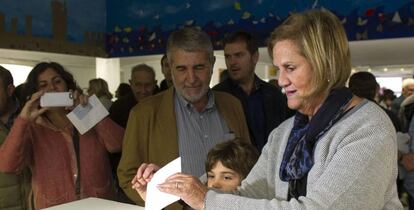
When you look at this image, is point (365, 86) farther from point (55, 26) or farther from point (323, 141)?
point (55, 26)

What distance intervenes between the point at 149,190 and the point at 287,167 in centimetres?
34

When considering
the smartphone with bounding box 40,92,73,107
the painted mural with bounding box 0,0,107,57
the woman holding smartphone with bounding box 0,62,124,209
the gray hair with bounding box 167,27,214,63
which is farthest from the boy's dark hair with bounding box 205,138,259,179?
the painted mural with bounding box 0,0,107,57

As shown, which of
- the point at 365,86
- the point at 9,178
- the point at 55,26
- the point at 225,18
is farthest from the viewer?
the point at 55,26

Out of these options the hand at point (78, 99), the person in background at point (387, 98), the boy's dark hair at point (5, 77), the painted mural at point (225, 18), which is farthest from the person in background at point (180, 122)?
the person in background at point (387, 98)

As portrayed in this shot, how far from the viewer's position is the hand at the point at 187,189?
96cm

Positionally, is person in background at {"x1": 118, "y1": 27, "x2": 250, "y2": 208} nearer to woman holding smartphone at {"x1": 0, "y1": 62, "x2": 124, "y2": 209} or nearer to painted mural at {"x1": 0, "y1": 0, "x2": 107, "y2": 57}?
woman holding smartphone at {"x1": 0, "y1": 62, "x2": 124, "y2": 209}

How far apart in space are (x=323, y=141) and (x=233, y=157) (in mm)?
870

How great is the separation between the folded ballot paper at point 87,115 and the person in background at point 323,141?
993 millimetres

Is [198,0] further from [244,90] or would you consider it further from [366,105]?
[366,105]

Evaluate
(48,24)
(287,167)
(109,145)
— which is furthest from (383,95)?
(287,167)

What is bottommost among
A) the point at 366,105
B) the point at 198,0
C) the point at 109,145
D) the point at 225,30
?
A: the point at 109,145

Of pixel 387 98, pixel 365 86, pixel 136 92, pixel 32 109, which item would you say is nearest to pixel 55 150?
pixel 32 109

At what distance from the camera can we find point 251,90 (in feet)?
8.49

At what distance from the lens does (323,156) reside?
0.90 meters
